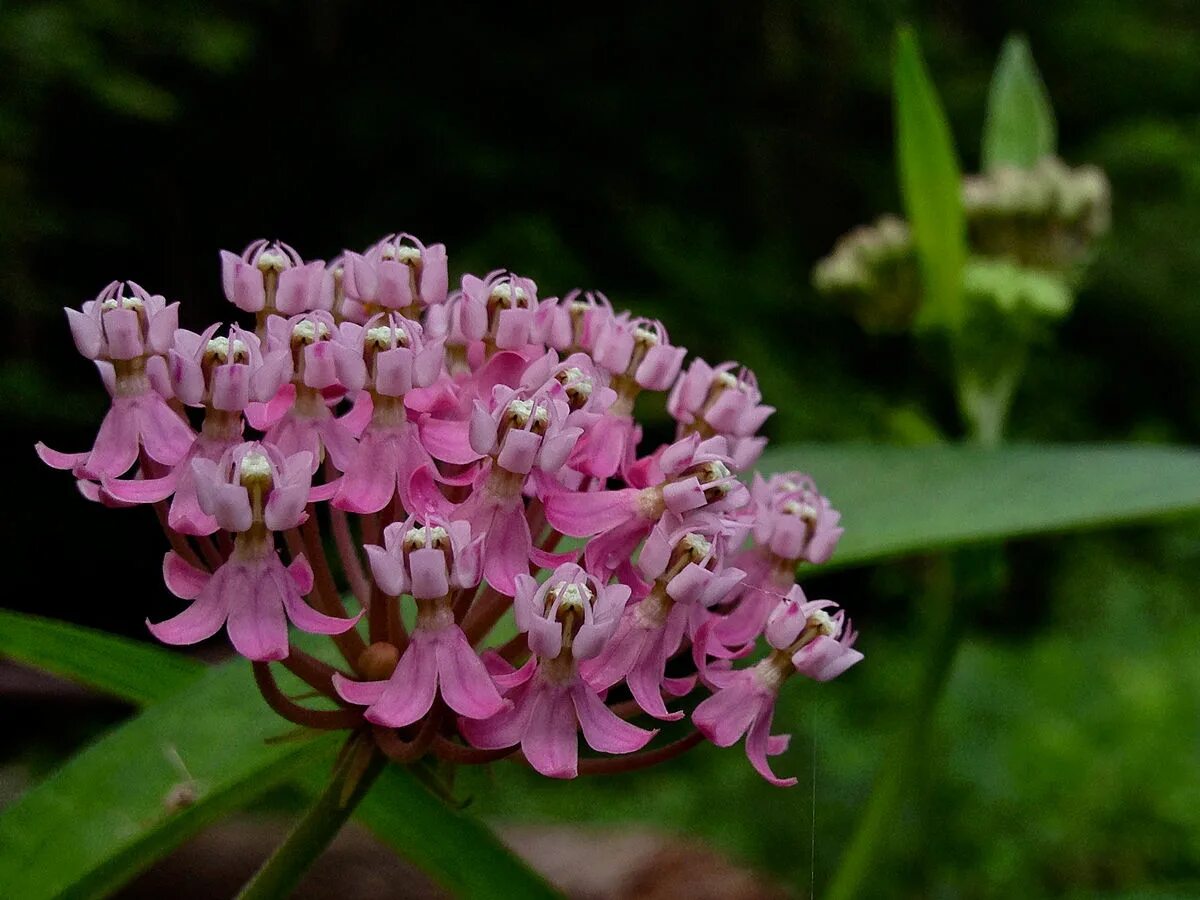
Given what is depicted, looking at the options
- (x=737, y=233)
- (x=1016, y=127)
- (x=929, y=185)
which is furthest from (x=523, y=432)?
(x=737, y=233)

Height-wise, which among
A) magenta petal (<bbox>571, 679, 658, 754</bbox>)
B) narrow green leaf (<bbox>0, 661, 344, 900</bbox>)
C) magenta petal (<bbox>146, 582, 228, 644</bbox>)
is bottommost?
narrow green leaf (<bbox>0, 661, 344, 900</bbox>)

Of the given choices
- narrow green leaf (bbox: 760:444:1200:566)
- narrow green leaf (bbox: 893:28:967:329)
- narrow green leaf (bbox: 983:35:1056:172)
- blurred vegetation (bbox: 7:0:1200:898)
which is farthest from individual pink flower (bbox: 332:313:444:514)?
narrow green leaf (bbox: 983:35:1056:172)

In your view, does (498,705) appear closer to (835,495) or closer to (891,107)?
(835,495)

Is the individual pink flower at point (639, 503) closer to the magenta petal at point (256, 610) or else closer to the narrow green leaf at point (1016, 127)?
the magenta petal at point (256, 610)

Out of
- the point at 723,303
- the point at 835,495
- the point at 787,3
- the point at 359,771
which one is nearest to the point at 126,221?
the point at 723,303

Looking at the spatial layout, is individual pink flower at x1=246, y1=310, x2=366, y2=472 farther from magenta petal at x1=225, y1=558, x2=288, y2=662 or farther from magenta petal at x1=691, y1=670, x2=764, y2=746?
magenta petal at x1=691, y1=670, x2=764, y2=746

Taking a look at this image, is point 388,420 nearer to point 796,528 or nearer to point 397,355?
point 397,355

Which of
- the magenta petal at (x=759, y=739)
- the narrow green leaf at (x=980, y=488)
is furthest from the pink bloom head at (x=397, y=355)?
the narrow green leaf at (x=980, y=488)
